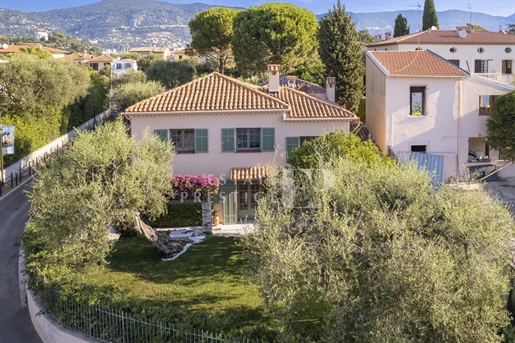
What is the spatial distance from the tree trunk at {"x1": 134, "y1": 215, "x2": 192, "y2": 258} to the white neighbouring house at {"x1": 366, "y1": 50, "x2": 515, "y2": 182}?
1292cm

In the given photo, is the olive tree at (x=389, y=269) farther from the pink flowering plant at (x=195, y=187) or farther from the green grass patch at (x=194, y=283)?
the pink flowering plant at (x=195, y=187)

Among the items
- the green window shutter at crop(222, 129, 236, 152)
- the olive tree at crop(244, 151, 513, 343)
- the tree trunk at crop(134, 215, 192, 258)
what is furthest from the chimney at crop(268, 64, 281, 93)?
the olive tree at crop(244, 151, 513, 343)

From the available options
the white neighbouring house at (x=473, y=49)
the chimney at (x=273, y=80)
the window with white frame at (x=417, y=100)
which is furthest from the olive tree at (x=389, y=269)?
the white neighbouring house at (x=473, y=49)

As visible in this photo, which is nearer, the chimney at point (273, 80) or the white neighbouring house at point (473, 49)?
the chimney at point (273, 80)

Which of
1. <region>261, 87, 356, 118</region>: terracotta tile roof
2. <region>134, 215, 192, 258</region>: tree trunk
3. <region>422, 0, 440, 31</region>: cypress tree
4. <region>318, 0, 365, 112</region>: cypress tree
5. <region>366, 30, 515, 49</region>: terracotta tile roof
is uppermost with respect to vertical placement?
<region>422, 0, 440, 31</region>: cypress tree

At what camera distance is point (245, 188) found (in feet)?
80.3

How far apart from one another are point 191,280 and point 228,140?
1005 centimetres

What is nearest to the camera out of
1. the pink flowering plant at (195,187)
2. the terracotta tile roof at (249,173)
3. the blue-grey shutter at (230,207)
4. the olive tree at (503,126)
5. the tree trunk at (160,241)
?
the tree trunk at (160,241)

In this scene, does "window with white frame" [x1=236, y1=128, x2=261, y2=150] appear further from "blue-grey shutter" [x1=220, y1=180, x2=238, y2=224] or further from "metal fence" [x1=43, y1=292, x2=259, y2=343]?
"metal fence" [x1=43, y1=292, x2=259, y2=343]

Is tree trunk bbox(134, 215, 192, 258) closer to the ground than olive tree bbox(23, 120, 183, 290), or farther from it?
closer to the ground

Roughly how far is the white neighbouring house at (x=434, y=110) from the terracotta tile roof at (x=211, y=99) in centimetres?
621

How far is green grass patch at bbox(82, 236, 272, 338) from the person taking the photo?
1245cm

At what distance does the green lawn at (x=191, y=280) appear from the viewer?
13711 millimetres

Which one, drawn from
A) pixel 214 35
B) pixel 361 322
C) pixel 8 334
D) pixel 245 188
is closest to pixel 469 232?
pixel 361 322
